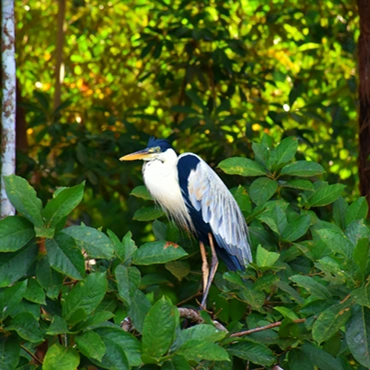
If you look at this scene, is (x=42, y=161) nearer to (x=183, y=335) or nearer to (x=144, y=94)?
(x=144, y=94)

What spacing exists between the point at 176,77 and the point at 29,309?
4.64 m

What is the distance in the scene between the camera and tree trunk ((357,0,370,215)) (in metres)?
4.70

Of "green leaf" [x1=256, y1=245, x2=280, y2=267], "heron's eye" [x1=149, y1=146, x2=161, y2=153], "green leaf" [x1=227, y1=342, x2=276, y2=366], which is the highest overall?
"heron's eye" [x1=149, y1=146, x2=161, y2=153]

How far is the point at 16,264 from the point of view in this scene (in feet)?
7.50

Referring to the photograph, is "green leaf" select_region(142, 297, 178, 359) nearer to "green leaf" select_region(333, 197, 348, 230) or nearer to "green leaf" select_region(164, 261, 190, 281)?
"green leaf" select_region(164, 261, 190, 281)

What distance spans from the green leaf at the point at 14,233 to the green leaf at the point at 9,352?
0.75 ft

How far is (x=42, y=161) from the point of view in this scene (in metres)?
5.73

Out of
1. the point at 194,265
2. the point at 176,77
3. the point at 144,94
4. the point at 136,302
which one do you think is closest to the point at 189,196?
the point at 194,265

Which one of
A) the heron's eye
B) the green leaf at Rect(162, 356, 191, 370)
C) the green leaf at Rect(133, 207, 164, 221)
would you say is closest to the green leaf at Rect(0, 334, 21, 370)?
the green leaf at Rect(162, 356, 191, 370)

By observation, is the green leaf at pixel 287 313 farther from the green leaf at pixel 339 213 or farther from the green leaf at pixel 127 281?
the green leaf at pixel 339 213

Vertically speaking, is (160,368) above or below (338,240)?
below

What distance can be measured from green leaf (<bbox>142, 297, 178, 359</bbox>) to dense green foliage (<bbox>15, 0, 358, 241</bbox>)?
3.06 metres

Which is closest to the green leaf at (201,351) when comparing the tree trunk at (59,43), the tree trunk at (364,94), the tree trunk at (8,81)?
the tree trunk at (8,81)

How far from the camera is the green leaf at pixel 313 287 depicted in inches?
91.0
